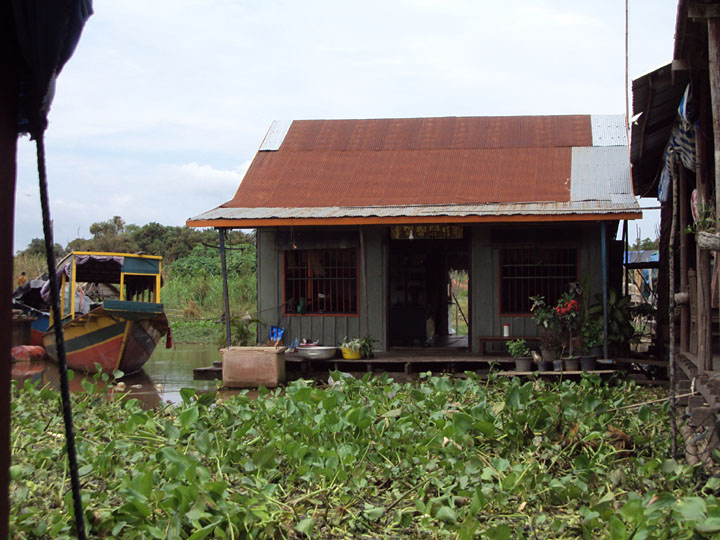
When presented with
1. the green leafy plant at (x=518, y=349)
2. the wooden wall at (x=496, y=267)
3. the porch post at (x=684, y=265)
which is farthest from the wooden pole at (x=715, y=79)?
the wooden wall at (x=496, y=267)

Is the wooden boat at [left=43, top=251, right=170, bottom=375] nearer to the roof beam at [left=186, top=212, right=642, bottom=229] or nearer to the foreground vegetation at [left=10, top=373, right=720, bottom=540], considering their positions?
the roof beam at [left=186, top=212, right=642, bottom=229]

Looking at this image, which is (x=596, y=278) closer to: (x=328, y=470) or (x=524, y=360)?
(x=524, y=360)

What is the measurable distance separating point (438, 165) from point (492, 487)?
997 centimetres

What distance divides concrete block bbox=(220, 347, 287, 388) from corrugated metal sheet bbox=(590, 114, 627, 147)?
717 cm

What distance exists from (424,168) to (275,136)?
342cm

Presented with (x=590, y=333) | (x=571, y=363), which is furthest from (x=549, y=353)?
(x=590, y=333)

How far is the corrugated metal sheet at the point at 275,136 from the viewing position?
15.3 metres

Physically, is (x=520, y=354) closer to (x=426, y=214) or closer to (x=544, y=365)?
(x=544, y=365)

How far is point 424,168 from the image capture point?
14172 millimetres

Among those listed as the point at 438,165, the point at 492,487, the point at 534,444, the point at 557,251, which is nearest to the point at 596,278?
the point at 557,251

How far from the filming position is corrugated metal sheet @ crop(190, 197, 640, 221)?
11180mm

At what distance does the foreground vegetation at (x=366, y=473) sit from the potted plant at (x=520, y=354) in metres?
3.80

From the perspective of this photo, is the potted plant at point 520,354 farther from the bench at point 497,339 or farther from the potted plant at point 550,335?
the bench at point 497,339

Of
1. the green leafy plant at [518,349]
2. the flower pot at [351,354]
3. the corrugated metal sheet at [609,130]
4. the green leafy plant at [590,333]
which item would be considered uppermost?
the corrugated metal sheet at [609,130]
